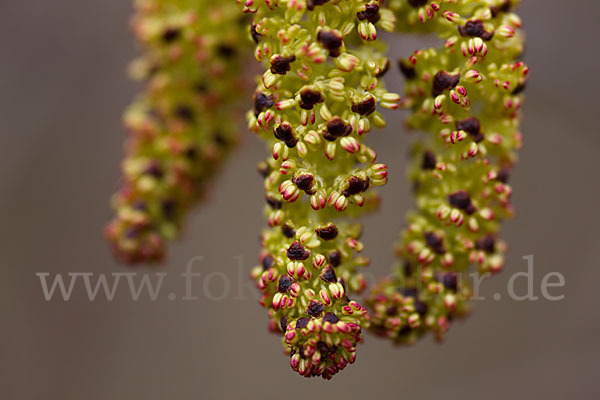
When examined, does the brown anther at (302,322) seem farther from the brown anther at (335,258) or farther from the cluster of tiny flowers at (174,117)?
the cluster of tiny flowers at (174,117)

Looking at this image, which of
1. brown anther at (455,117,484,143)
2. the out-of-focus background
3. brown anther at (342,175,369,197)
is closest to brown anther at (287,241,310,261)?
brown anther at (342,175,369,197)

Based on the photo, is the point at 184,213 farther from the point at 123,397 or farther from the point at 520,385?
the point at 123,397

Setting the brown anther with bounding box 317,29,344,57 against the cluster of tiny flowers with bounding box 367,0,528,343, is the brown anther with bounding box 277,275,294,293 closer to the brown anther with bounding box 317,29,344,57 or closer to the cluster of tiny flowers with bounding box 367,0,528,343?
the cluster of tiny flowers with bounding box 367,0,528,343

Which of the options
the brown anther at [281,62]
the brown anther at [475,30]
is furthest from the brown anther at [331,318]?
the brown anther at [475,30]

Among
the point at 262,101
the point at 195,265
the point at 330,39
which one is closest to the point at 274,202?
the point at 262,101

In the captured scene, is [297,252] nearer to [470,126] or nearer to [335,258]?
[335,258]
